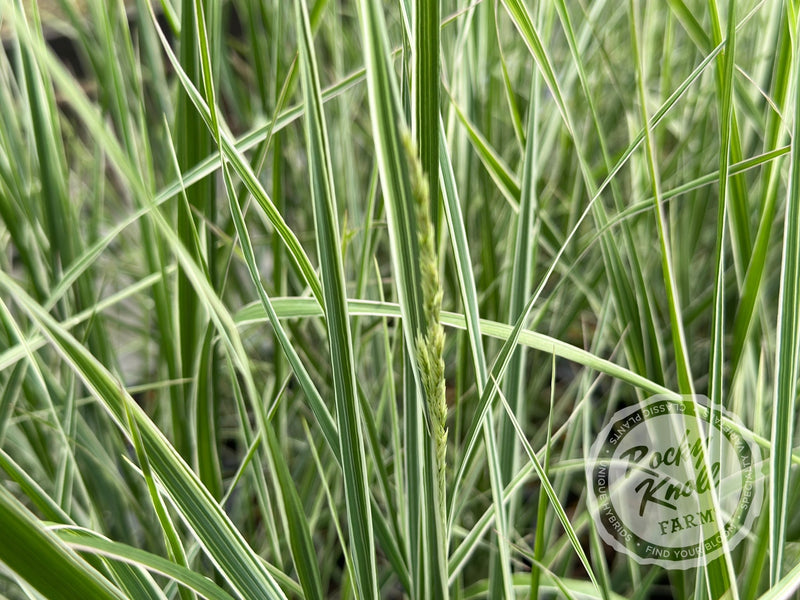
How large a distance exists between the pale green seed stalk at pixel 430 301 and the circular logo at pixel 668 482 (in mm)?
182

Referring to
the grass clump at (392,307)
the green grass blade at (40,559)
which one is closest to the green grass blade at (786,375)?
the grass clump at (392,307)

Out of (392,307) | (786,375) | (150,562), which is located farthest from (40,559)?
(786,375)

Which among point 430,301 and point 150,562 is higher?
point 430,301

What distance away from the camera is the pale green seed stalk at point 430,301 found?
170 mm

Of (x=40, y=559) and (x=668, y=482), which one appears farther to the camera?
(x=668, y=482)

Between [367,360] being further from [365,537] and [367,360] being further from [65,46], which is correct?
[65,46]

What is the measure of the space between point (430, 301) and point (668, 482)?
289mm

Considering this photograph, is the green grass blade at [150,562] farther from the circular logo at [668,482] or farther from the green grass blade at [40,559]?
the circular logo at [668,482]

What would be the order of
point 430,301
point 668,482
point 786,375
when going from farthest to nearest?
point 668,482 → point 786,375 → point 430,301

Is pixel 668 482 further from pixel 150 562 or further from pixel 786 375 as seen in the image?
pixel 150 562

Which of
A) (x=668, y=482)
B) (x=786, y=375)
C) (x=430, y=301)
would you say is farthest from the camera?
(x=668, y=482)

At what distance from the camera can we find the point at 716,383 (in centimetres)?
31

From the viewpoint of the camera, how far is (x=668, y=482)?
1.35 ft

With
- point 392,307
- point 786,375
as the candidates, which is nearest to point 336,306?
point 392,307
